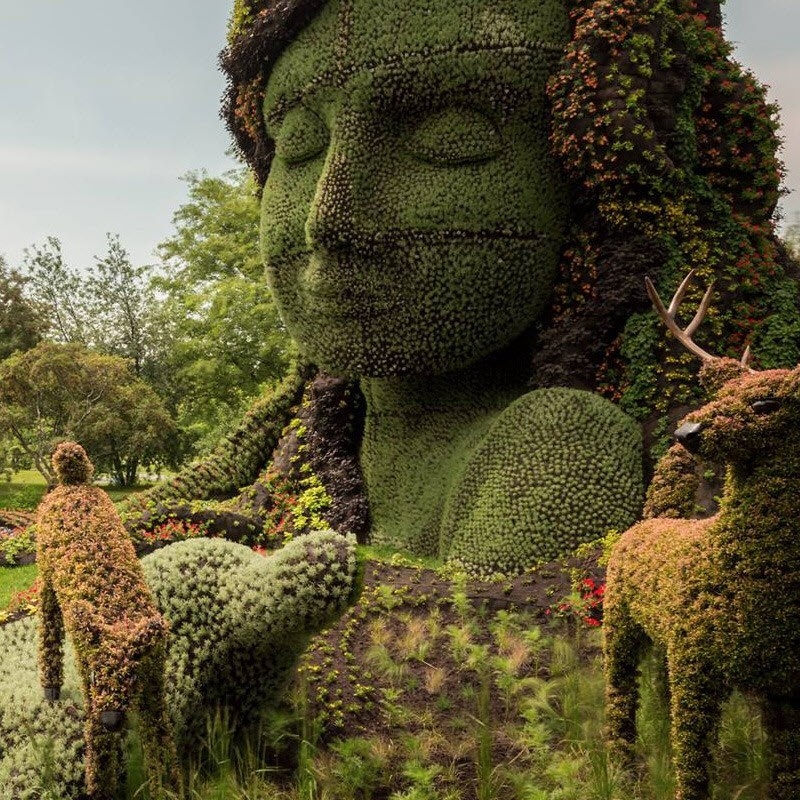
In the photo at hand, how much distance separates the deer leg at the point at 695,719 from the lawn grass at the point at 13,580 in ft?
21.6

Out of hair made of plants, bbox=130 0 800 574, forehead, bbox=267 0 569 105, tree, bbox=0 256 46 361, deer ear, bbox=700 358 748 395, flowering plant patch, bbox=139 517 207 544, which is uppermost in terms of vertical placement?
tree, bbox=0 256 46 361

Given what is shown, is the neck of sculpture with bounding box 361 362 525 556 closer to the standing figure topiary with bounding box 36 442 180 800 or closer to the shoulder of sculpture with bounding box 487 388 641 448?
the shoulder of sculpture with bounding box 487 388 641 448

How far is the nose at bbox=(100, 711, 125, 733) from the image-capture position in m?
2.71

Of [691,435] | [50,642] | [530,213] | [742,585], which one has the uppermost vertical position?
[530,213]

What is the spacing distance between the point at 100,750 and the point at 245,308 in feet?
51.3

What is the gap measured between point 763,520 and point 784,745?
76cm

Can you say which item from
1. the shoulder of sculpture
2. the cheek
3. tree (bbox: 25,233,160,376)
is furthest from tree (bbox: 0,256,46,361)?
the shoulder of sculpture

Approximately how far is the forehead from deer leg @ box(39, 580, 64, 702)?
4950 mm

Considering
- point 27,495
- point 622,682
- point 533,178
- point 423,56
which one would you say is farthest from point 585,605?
point 27,495

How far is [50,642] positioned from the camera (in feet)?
11.3

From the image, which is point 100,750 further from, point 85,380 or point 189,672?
point 85,380

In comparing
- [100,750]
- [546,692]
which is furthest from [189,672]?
[546,692]

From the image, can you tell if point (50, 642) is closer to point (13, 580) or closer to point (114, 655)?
point (114, 655)

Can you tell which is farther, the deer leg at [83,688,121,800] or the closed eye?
the deer leg at [83,688,121,800]
